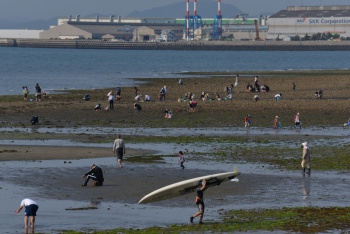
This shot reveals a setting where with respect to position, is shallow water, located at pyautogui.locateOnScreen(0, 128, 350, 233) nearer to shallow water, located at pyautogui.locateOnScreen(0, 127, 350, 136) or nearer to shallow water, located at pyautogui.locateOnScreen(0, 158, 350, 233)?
shallow water, located at pyautogui.locateOnScreen(0, 158, 350, 233)

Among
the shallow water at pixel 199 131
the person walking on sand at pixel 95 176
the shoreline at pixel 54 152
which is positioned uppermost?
the person walking on sand at pixel 95 176

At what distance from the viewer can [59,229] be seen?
24.5 m

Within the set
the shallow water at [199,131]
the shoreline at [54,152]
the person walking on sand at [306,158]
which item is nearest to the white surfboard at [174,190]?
the person walking on sand at [306,158]

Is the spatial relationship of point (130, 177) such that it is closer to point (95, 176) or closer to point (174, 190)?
point (95, 176)

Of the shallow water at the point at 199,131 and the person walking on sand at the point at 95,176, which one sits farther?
the shallow water at the point at 199,131

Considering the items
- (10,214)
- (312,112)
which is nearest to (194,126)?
(312,112)

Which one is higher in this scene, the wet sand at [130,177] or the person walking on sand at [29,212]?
the person walking on sand at [29,212]

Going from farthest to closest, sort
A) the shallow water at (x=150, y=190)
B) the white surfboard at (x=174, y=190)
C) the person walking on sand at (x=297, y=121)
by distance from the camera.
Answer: the person walking on sand at (x=297, y=121), the white surfboard at (x=174, y=190), the shallow water at (x=150, y=190)

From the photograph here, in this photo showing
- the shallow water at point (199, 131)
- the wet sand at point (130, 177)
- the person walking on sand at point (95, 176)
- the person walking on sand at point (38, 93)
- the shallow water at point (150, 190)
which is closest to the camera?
the shallow water at point (150, 190)

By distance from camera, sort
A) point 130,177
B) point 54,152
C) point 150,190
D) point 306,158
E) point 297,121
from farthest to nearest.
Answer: point 297,121, point 54,152, point 306,158, point 130,177, point 150,190

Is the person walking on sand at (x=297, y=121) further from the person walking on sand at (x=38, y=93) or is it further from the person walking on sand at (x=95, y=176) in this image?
the person walking on sand at (x=38, y=93)

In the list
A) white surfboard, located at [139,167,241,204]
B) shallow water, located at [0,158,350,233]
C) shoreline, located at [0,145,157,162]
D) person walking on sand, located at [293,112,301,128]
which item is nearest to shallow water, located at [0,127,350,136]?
person walking on sand, located at [293,112,301,128]

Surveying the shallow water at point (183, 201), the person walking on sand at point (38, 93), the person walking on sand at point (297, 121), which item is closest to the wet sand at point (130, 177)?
the shallow water at point (183, 201)

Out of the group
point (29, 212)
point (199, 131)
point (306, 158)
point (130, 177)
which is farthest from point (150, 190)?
point (199, 131)
